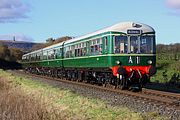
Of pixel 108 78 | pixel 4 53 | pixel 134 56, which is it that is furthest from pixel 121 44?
pixel 4 53

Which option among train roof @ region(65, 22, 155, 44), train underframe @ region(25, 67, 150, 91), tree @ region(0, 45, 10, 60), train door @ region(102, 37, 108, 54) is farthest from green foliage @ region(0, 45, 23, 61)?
train roof @ region(65, 22, 155, 44)

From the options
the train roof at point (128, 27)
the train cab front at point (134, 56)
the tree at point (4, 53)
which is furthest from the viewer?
the tree at point (4, 53)

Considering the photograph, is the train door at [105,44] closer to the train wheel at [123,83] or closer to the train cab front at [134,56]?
the train cab front at [134,56]

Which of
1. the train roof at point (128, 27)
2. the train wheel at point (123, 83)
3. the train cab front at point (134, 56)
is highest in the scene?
the train roof at point (128, 27)

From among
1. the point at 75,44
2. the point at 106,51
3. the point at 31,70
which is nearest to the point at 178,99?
the point at 106,51

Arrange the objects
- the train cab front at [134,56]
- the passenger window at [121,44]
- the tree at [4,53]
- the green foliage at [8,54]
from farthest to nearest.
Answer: the green foliage at [8,54] → the tree at [4,53] → the passenger window at [121,44] → the train cab front at [134,56]

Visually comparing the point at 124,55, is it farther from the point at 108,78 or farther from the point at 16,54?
the point at 16,54

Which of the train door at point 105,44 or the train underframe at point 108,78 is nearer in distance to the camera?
the train underframe at point 108,78

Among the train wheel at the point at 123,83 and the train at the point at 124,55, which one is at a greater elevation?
the train at the point at 124,55

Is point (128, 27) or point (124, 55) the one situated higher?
point (128, 27)

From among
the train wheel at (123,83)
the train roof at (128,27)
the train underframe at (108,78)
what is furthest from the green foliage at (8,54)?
the train roof at (128,27)

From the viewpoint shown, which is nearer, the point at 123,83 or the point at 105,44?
the point at 123,83

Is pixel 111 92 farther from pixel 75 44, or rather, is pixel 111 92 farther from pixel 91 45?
pixel 75 44

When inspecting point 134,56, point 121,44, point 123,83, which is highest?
point 121,44
